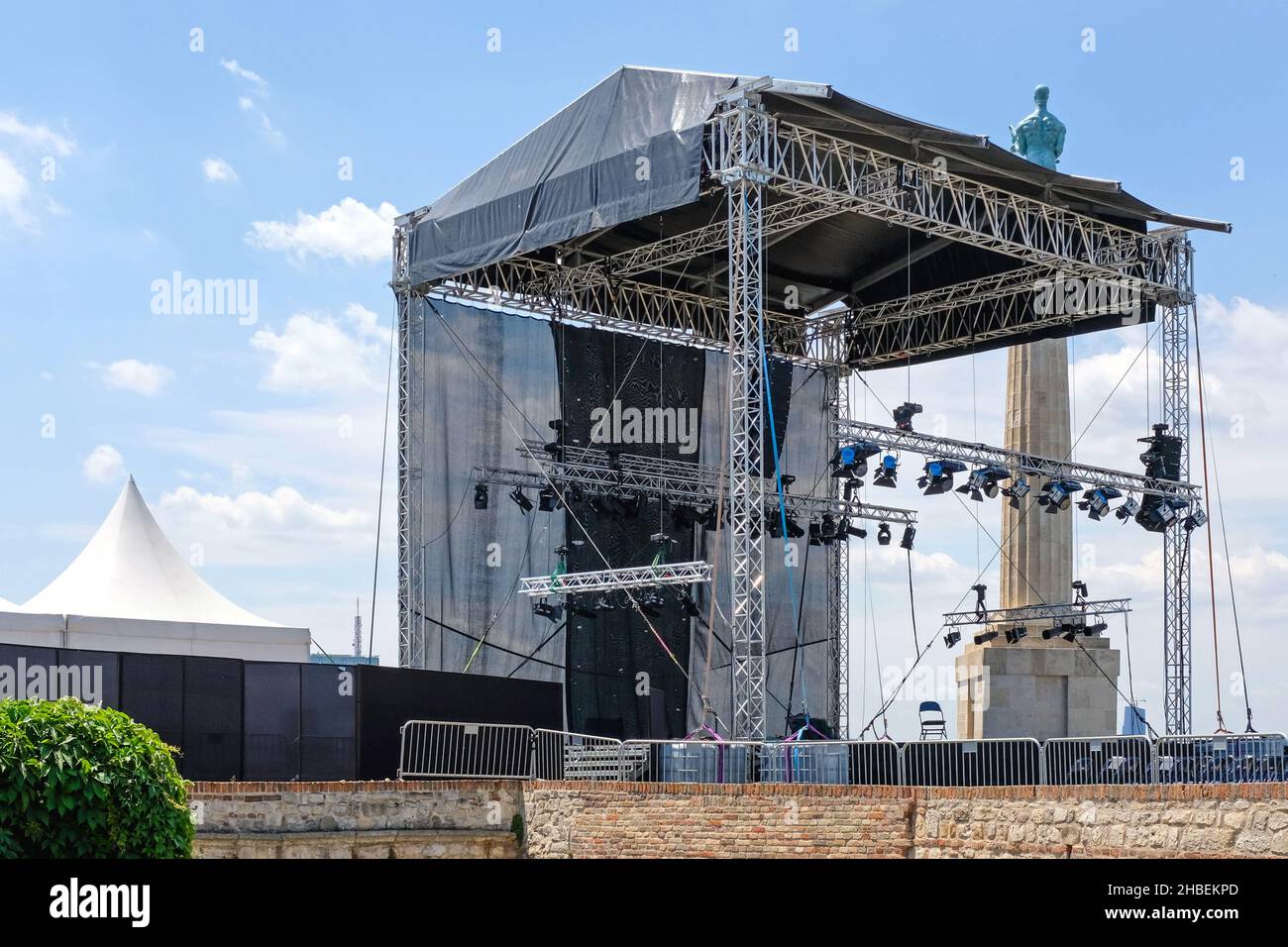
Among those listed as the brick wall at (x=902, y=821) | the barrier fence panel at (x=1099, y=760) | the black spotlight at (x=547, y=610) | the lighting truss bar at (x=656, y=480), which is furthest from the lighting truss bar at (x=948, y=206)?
the brick wall at (x=902, y=821)

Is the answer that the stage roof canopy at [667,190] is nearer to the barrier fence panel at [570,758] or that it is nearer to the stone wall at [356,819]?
the barrier fence panel at [570,758]

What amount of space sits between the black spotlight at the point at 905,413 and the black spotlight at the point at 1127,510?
3939 millimetres

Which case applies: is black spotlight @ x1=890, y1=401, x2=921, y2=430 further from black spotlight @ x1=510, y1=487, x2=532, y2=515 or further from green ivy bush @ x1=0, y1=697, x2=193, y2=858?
green ivy bush @ x1=0, y1=697, x2=193, y2=858

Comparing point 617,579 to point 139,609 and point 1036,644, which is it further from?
point 1036,644

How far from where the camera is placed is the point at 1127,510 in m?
29.1

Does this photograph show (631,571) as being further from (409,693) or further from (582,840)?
(582,840)

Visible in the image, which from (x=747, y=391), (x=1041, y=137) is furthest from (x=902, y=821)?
(x=1041, y=137)

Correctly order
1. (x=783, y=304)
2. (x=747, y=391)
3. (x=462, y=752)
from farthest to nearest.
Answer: (x=783, y=304) → (x=747, y=391) → (x=462, y=752)

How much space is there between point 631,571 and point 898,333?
30.1 ft

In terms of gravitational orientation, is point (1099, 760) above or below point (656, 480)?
below

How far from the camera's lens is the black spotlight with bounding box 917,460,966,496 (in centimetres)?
2816

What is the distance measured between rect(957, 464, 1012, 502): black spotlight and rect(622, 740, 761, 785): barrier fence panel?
1017cm

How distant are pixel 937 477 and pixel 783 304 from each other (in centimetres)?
587

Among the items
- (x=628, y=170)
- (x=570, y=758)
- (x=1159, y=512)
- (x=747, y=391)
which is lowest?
(x=570, y=758)
